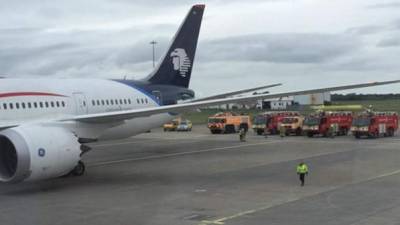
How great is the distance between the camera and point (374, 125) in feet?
133

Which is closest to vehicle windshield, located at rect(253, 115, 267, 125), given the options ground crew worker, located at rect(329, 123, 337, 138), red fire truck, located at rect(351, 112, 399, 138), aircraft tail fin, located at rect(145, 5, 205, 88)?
ground crew worker, located at rect(329, 123, 337, 138)

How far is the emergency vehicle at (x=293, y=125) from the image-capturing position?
44.5m

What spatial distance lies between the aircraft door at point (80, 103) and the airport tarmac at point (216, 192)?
Answer: 99.7 inches

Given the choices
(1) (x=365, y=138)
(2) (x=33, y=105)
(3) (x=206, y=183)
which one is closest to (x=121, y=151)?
(2) (x=33, y=105)

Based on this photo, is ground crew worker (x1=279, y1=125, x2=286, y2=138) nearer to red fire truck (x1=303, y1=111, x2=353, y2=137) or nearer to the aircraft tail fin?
red fire truck (x1=303, y1=111, x2=353, y2=137)

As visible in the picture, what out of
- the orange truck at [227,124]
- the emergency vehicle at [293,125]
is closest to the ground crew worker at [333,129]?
the emergency vehicle at [293,125]

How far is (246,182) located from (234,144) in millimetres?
17875

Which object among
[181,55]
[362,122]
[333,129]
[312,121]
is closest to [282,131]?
[312,121]

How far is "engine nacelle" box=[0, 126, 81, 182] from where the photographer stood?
16.2 m

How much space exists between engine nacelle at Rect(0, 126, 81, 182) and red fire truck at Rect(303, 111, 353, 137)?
27.6 metres

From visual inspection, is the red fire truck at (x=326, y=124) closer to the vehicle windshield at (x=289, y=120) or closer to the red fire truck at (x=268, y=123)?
the vehicle windshield at (x=289, y=120)

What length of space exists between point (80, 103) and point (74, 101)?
1.29 feet

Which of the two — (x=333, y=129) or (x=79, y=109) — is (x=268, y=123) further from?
(x=79, y=109)

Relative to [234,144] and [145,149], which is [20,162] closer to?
[145,149]
